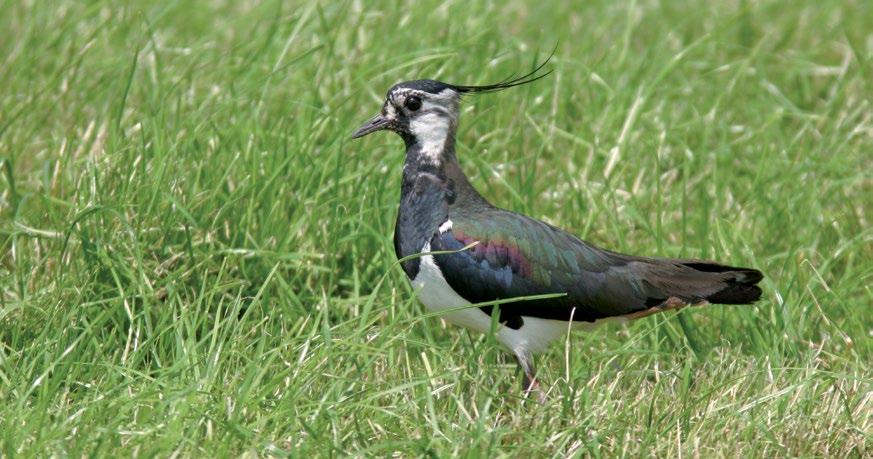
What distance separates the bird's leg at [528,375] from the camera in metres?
4.52

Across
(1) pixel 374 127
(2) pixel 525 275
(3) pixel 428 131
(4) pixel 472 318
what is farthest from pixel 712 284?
(1) pixel 374 127

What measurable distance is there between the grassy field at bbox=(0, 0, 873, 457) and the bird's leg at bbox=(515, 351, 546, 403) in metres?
0.06

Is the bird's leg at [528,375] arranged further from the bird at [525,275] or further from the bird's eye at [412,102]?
the bird's eye at [412,102]

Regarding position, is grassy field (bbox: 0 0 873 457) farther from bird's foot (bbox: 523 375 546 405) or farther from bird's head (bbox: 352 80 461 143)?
bird's head (bbox: 352 80 461 143)

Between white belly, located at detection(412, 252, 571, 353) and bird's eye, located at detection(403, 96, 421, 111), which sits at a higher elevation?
bird's eye, located at detection(403, 96, 421, 111)

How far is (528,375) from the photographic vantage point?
461 cm

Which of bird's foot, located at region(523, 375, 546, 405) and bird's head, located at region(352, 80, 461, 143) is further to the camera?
bird's head, located at region(352, 80, 461, 143)

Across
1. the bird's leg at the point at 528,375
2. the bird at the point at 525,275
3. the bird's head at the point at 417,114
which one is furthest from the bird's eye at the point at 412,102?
the bird's leg at the point at 528,375

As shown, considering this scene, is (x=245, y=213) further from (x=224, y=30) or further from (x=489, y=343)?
(x=224, y=30)

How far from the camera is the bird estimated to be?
15.0ft

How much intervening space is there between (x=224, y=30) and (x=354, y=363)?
9.35 feet

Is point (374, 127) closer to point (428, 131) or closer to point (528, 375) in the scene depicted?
point (428, 131)

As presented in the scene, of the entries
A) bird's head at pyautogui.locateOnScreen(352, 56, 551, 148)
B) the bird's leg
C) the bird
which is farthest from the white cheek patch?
the bird's leg

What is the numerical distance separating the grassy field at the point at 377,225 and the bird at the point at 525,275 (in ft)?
0.48
